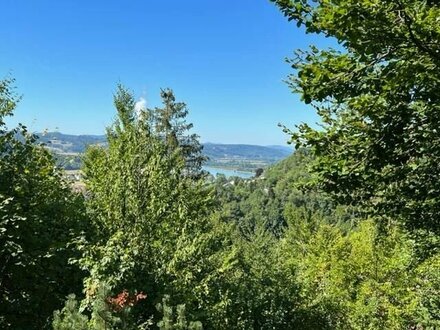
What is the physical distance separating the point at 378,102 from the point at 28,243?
245 inches

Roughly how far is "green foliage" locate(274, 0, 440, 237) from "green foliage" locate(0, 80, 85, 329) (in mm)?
4822

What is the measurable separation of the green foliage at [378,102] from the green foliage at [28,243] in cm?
482

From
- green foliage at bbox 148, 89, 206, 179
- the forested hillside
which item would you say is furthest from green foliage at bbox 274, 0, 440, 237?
green foliage at bbox 148, 89, 206, 179

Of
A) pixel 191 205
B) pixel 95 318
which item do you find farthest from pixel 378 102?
pixel 191 205

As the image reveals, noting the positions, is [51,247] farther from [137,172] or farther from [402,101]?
[402,101]

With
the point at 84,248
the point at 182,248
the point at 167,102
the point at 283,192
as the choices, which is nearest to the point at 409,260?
the point at 182,248

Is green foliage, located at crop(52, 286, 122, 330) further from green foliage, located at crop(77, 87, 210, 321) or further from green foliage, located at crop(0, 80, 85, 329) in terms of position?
green foliage, located at crop(0, 80, 85, 329)

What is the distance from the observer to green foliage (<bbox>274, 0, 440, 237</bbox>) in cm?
526

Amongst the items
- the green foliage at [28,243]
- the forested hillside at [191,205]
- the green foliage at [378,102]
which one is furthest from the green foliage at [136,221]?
the green foliage at [378,102]

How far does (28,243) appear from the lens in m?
7.52

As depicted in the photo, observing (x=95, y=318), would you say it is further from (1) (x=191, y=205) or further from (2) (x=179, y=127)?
(2) (x=179, y=127)

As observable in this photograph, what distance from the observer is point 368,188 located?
804 centimetres

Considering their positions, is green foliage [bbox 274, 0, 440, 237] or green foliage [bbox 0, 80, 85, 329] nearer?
green foliage [bbox 274, 0, 440, 237]

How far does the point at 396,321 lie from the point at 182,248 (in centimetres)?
1181
